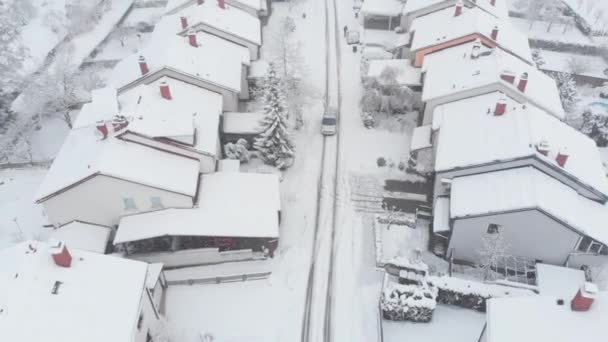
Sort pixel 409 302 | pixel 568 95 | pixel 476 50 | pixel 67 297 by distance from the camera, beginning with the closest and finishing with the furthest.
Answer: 1. pixel 67 297
2. pixel 409 302
3. pixel 476 50
4. pixel 568 95

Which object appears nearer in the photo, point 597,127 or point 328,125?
point 597,127

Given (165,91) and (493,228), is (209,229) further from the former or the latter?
(493,228)

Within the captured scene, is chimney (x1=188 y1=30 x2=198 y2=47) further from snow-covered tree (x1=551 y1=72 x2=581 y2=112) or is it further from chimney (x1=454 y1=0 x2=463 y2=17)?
snow-covered tree (x1=551 y1=72 x2=581 y2=112)

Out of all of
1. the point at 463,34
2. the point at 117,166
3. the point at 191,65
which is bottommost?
the point at 117,166

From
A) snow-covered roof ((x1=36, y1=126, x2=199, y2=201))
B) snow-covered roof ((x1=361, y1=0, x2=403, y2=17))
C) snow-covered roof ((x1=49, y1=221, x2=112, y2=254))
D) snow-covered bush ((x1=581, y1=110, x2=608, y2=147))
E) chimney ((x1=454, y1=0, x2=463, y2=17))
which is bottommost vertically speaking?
snow-covered roof ((x1=49, y1=221, x2=112, y2=254))

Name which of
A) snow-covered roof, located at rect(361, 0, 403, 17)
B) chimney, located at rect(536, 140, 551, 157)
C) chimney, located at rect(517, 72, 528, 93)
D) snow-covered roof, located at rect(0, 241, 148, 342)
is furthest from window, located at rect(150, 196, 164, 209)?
snow-covered roof, located at rect(361, 0, 403, 17)

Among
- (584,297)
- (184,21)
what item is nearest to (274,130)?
(184,21)

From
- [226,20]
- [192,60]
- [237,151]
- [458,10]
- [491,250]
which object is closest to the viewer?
[491,250]

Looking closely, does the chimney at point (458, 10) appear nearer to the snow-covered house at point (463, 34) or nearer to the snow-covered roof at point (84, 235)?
the snow-covered house at point (463, 34)
